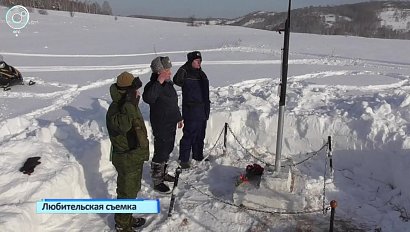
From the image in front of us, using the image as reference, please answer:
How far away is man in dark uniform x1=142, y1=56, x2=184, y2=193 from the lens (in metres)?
5.84

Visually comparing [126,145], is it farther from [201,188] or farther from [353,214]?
[353,214]

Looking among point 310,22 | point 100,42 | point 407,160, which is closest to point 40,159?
point 407,160

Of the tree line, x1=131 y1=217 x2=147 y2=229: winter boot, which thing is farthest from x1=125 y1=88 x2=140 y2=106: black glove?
the tree line

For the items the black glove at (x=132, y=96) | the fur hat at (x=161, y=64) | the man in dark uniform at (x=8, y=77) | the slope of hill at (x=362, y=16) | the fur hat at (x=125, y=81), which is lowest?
the man in dark uniform at (x=8, y=77)

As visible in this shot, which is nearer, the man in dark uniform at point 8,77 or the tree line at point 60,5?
the man in dark uniform at point 8,77

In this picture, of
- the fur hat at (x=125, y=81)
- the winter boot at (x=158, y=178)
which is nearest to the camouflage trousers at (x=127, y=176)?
the fur hat at (x=125, y=81)

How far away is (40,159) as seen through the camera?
233 inches

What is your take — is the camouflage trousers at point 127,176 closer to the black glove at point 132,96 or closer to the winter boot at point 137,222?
the winter boot at point 137,222

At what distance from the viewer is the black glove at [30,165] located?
5603mm

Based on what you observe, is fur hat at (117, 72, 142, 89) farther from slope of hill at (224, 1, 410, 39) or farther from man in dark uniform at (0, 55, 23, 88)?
slope of hill at (224, 1, 410, 39)

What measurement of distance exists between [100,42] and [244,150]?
21.5 m

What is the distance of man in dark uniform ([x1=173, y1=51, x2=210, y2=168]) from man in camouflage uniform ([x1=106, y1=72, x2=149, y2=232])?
5.93 feet

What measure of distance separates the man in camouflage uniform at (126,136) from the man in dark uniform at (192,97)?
181cm

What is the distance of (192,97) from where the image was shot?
673cm
